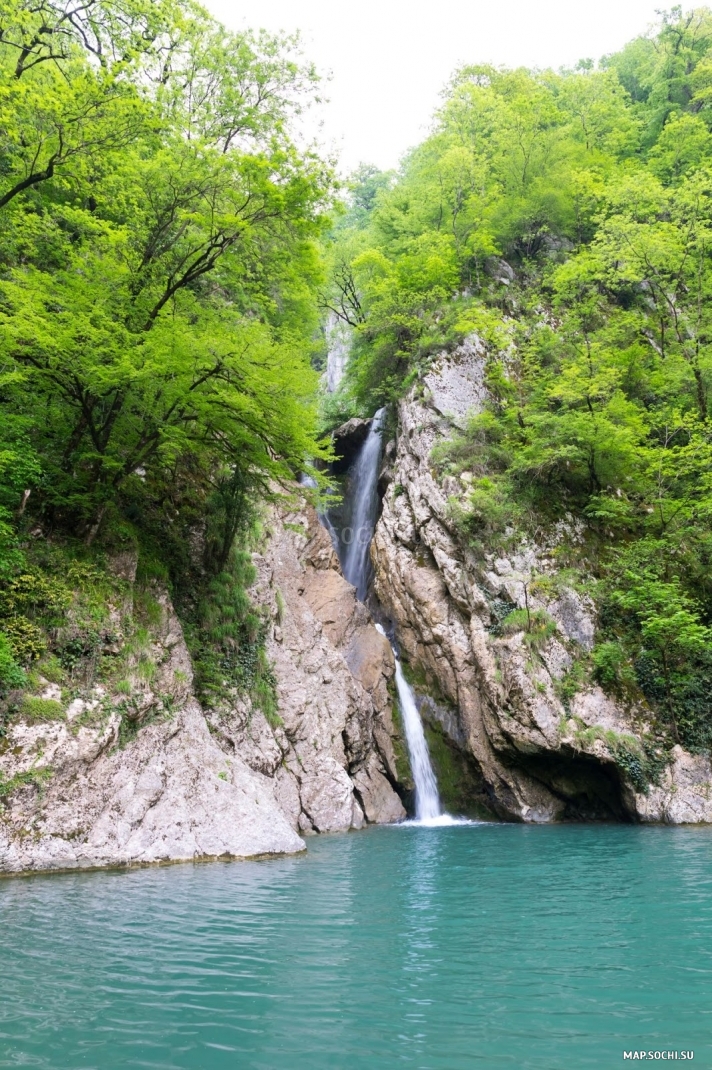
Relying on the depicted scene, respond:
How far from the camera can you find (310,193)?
1270 centimetres

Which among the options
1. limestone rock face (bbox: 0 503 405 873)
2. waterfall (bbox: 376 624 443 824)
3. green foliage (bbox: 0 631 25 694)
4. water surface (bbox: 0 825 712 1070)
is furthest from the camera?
waterfall (bbox: 376 624 443 824)

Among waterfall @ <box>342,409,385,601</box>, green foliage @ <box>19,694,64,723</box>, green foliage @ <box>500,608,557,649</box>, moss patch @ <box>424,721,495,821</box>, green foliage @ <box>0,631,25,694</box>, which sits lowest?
moss patch @ <box>424,721,495,821</box>

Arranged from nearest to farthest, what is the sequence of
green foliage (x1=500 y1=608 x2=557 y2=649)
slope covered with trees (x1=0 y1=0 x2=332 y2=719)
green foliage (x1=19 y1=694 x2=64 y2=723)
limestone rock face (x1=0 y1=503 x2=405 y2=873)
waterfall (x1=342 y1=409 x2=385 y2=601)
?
limestone rock face (x1=0 y1=503 x2=405 y2=873) → green foliage (x1=19 y1=694 x2=64 y2=723) → slope covered with trees (x1=0 y1=0 x2=332 y2=719) → green foliage (x1=500 y1=608 x2=557 y2=649) → waterfall (x1=342 y1=409 x2=385 y2=601)

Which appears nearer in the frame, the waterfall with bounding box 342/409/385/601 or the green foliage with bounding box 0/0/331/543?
the green foliage with bounding box 0/0/331/543

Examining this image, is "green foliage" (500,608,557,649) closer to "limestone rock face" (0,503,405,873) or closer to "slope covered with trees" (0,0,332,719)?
"limestone rock face" (0,503,405,873)

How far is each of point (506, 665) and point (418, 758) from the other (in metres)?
3.78

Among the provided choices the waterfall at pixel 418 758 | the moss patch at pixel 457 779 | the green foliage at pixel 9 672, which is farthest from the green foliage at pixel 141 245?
Answer: the moss patch at pixel 457 779

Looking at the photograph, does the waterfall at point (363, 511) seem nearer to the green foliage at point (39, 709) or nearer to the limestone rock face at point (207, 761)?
the limestone rock face at point (207, 761)

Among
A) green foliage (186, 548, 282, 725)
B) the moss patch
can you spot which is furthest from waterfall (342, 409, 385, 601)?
green foliage (186, 548, 282, 725)

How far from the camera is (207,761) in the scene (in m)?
11.5

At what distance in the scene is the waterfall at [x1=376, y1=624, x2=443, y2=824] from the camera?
18109mm

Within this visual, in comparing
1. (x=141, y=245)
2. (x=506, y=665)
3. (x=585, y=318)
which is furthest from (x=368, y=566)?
(x=141, y=245)

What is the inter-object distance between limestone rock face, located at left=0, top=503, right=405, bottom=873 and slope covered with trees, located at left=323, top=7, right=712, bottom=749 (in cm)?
595

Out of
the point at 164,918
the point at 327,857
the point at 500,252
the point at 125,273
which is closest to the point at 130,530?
the point at 125,273
